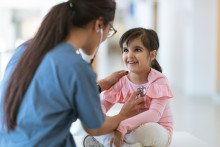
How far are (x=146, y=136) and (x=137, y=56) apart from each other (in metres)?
0.41

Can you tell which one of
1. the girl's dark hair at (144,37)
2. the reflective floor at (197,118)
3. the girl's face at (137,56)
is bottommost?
the reflective floor at (197,118)

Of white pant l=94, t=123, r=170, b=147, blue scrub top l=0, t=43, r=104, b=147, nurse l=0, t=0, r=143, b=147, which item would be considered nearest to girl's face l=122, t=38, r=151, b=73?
white pant l=94, t=123, r=170, b=147

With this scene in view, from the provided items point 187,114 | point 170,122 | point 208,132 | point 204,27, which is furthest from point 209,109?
point 170,122

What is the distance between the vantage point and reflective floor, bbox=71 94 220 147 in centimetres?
311

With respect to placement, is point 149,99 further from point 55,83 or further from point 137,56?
point 55,83

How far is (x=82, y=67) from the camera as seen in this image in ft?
3.77

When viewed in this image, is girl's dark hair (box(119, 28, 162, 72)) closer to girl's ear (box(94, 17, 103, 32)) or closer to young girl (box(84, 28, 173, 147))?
young girl (box(84, 28, 173, 147))

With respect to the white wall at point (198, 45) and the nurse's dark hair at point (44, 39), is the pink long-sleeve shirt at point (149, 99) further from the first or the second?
the white wall at point (198, 45)

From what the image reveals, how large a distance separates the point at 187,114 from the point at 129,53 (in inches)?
102

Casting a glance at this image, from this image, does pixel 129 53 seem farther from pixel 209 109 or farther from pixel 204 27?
pixel 204 27

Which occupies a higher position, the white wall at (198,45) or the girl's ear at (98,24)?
the girl's ear at (98,24)

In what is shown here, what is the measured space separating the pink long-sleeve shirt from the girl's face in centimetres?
7

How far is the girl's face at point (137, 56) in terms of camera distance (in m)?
1.79

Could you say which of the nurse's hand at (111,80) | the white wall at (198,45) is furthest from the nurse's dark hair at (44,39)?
the white wall at (198,45)
